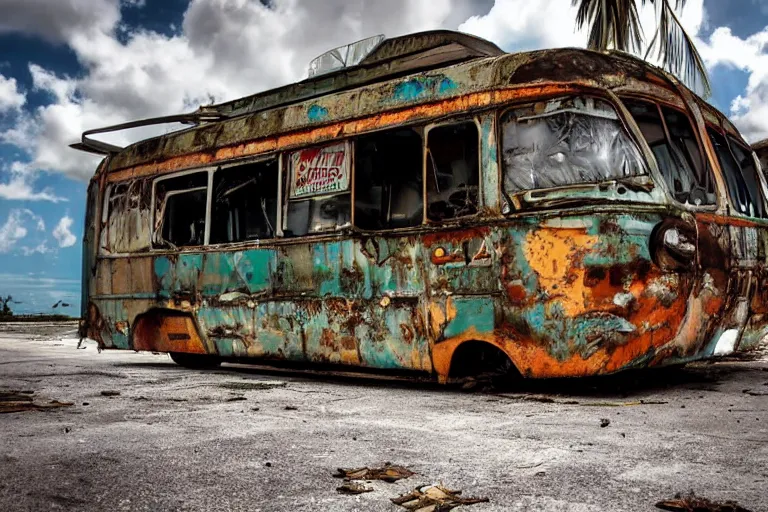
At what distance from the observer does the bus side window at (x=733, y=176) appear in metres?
6.08

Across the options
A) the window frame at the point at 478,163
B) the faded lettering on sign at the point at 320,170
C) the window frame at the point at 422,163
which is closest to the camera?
the window frame at the point at 478,163

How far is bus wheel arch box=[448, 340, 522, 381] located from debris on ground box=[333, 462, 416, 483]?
105 inches

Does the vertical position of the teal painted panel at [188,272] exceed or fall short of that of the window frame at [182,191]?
it falls short

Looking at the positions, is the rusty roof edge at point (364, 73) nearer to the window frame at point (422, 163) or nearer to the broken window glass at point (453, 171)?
the window frame at point (422, 163)

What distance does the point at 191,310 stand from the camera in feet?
25.8

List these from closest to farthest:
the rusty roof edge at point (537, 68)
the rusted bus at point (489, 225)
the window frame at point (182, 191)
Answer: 1. the rusted bus at point (489, 225)
2. the rusty roof edge at point (537, 68)
3. the window frame at point (182, 191)

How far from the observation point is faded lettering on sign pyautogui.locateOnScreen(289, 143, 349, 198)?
21.4 feet

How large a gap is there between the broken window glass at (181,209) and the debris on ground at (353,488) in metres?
5.26

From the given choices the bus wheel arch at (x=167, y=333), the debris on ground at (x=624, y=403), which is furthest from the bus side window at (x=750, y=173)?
the bus wheel arch at (x=167, y=333)

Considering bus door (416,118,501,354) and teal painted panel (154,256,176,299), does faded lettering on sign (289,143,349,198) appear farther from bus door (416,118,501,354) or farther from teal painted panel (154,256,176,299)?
teal painted panel (154,256,176,299)

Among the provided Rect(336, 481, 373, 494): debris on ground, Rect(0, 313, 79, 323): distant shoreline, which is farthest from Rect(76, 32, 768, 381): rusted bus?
Rect(0, 313, 79, 323): distant shoreline

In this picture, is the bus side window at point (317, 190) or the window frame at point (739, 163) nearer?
the window frame at point (739, 163)

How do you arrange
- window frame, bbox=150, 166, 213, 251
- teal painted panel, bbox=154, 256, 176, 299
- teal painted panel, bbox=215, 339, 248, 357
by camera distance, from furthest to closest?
1. teal painted panel, bbox=154, 256, 176, 299
2. window frame, bbox=150, 166, 213, 251
3. teal painted panel, bbox=215, 339, 248, 357

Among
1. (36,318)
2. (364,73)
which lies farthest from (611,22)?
(36,318)
